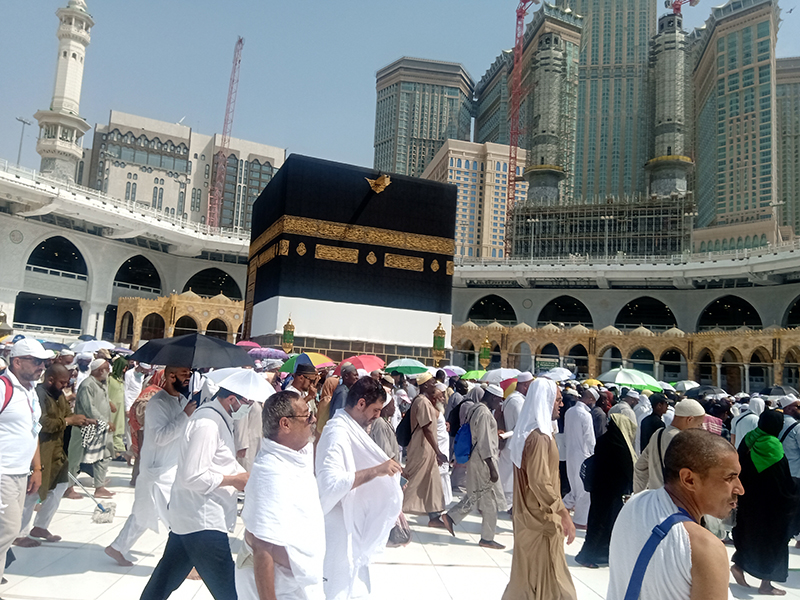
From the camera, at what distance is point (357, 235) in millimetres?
23188

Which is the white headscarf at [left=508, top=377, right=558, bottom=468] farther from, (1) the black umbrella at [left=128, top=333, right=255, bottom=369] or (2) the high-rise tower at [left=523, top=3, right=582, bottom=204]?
(2) the high-rise tower at [left=523, top=3, right=582, bottom=204]

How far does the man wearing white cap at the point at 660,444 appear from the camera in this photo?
12.7 ft

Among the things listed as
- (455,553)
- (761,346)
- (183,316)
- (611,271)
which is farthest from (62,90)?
(455,553)

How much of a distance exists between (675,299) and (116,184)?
49713 mm

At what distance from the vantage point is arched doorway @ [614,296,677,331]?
36219 mm

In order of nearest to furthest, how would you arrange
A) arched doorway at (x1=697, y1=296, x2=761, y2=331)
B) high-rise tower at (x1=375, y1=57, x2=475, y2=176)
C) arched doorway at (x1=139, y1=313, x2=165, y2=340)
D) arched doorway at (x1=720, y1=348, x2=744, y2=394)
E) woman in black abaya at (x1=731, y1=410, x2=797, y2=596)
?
woman in black abaya at (x1=731, y1=410, x2=797, y2=596) < arched doorway at (x1=720, y1=348, x2=744, y2=394) < arched doorway at (x1=139, y1=313, x2=165, y2=340) < arched doorway at (x1=697, y1=296, x2=761, y2=331) < high-rise tower at (x1=375, y1=57, x2=475, y2=176)

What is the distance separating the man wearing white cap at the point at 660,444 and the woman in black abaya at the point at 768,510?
425mm

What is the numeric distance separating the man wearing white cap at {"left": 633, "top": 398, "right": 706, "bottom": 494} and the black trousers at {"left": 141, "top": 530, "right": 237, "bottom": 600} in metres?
2.50

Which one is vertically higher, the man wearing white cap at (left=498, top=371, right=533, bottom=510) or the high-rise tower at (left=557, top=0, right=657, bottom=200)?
the high-rise tower at (left=557, top=0, right=657, bottom=200)

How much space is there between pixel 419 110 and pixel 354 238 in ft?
261

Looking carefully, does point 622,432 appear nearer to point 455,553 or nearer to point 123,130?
point 455,553

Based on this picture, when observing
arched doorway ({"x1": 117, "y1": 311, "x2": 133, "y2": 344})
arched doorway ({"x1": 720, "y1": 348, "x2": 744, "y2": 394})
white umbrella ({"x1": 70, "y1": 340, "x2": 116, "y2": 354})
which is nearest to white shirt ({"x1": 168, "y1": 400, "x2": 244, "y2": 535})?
white umbrella ({"x1": 70, "y1": 340, "x2": 116, "y2": 354})

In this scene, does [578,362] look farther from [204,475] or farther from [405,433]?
[204,475]

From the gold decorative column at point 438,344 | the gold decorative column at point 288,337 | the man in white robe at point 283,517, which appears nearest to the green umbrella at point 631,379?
the man in white robe at point 283,517
